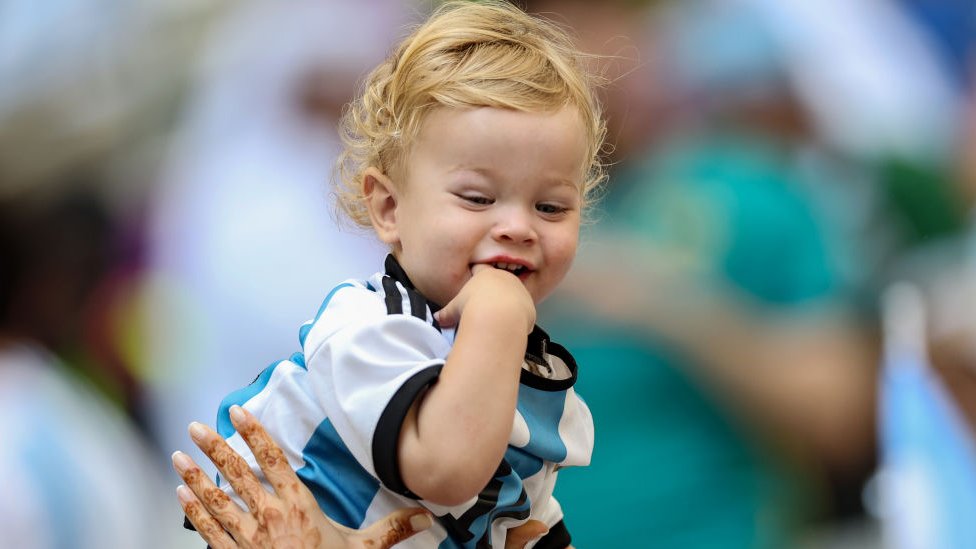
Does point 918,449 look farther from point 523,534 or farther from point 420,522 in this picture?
point 420,522

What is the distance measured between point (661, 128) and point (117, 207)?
152 centimetres

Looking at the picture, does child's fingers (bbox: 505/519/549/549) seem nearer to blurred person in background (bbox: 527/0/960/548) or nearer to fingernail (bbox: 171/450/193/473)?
fingernail (bbox: 171/450/193/473)

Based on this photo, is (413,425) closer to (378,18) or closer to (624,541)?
(624,541)

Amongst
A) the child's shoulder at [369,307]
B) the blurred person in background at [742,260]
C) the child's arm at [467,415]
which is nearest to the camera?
the child's arm at [467,415]

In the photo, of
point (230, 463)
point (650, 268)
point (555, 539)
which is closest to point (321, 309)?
point (230, 463)

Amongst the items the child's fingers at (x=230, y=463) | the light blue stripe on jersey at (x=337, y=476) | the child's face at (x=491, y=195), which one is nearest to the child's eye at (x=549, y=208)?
the child's face at (x=491, y=195)

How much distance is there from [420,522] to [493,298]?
0.29 m

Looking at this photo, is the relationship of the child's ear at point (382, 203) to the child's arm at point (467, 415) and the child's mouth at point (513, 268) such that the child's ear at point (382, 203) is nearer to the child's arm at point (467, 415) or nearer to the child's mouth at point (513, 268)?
the child's mouth at point (513, 268)

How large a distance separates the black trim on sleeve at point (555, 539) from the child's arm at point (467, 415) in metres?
0.43

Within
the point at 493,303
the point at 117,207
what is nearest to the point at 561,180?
the point at 493,303

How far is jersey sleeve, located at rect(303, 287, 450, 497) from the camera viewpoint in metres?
1.13

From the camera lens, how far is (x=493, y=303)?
1175 millimetres

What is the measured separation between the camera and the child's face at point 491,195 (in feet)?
4.18

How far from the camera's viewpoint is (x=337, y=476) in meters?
1.32
